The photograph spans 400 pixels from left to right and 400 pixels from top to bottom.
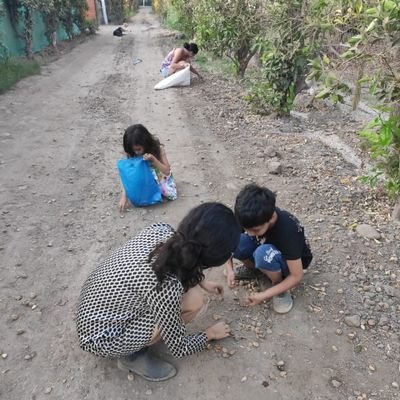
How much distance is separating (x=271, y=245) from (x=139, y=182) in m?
1.50

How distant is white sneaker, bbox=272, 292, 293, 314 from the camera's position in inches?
91.9

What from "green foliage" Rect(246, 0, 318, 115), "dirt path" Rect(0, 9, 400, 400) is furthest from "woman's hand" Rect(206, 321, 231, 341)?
"green foliage" Rect(246, 0, 318, 115)

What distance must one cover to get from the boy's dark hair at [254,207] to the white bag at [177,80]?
627cm

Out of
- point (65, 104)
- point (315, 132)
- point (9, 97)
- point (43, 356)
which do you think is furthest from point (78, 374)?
point (9, 97)

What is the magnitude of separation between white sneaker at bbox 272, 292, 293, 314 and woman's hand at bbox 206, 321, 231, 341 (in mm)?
355

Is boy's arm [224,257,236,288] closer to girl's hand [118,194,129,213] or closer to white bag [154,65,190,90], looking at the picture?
girl's hand [118,194,129,213]

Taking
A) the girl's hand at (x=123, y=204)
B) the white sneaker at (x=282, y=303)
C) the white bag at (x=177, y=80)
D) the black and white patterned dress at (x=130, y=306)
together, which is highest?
the black and white patterned dress at (x=130, y=306)

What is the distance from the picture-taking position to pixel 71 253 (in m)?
2.94

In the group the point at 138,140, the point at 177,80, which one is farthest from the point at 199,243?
the point at 177,80

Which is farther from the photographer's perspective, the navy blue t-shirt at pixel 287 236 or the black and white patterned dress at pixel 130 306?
the navy blue t-shirt at pixel 287 236

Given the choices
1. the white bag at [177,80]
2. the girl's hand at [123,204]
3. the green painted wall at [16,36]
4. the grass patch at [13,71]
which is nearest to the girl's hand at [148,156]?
the girl's hand at [123,204]

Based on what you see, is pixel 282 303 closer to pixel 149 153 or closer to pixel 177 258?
pixel 177 258

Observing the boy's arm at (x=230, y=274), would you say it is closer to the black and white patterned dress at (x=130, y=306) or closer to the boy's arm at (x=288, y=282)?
the boy's arm at (x=288, y=282)

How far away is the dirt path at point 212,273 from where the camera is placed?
77.3 inches
